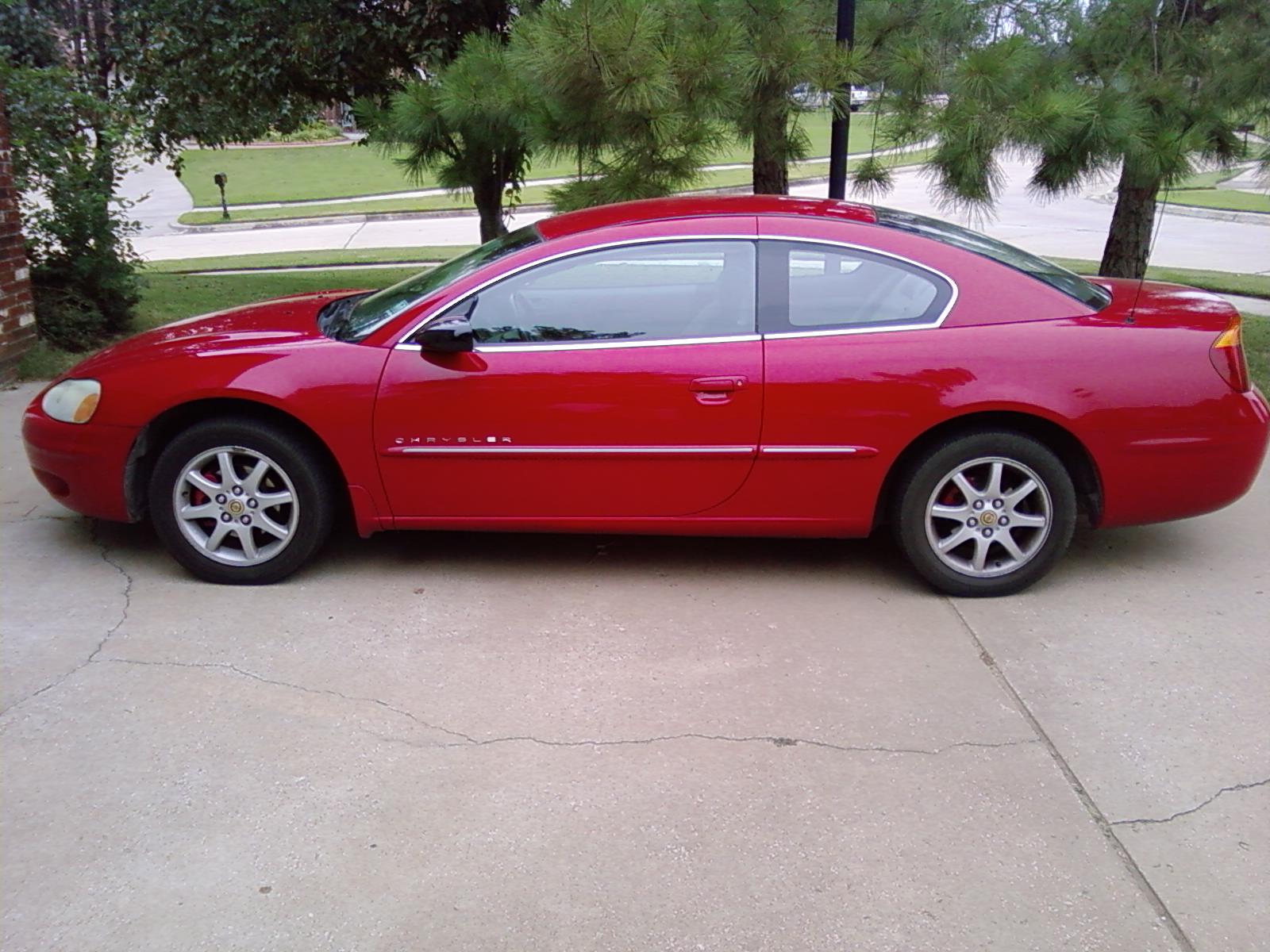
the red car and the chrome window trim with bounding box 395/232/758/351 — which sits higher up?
the chrome window trim with bounding box 395/232/758/351

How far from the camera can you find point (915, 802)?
10.7ft

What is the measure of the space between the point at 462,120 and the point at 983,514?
4.73m

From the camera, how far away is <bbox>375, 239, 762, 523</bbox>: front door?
4477mm

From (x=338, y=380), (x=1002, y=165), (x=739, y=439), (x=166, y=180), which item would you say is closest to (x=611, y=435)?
(x=739, y=439)

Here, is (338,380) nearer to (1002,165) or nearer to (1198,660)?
(1198,660)

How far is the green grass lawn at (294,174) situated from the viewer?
32.1 metres

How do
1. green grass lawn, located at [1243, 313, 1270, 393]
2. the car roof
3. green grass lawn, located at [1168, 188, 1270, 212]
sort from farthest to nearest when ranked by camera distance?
green grass lawn, located at [1168, 188, 1270, 212], green grass lawn, located at [1243, 313, 1270, 393], the car roof

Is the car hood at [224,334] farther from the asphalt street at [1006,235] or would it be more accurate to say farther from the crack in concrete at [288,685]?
the asphalt street at [1006,235]

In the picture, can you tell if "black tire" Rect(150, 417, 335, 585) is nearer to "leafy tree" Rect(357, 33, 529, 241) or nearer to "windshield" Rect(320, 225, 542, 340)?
"windshield" Rect(320, 225, 542, 340)

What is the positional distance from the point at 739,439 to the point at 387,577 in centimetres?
158

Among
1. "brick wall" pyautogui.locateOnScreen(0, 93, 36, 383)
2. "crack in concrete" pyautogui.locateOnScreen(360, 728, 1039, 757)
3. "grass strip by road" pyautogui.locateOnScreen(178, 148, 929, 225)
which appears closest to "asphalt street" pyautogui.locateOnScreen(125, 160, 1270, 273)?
"grass strip by road" pyautogui.locateOnScreen(178, 148, 929, 225)

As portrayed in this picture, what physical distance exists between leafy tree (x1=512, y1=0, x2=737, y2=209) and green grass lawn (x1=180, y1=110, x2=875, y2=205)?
19076 mm

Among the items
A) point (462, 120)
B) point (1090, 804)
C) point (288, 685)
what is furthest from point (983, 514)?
point (462, 120)

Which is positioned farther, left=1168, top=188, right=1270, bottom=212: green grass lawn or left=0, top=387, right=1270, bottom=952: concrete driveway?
left=1168, top=188, right=1270, bottom=212: green grass lawn
